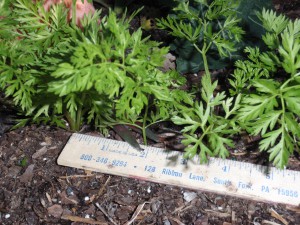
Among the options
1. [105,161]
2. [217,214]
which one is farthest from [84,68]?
[217,214]

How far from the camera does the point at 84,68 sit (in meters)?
1.20

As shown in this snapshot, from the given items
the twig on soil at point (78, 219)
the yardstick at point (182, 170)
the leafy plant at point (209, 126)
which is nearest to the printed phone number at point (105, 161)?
the yardstick at point (182, 170)

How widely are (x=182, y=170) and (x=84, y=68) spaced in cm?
78

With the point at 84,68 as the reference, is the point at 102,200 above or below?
below

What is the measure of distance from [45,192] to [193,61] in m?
1.17

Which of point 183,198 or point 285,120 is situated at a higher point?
point 285,120

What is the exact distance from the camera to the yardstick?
166cm

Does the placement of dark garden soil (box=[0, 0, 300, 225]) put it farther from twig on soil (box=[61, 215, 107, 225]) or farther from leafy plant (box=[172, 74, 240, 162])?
leafy plant (box=[172, 74, 240, 162])

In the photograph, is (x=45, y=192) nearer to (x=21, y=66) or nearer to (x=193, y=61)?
(x=21, y=66)

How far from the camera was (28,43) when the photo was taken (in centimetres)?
165

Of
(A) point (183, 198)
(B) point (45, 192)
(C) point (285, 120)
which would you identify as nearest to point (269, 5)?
(C) point (285, 120)

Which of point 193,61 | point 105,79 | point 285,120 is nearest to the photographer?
point 105,79

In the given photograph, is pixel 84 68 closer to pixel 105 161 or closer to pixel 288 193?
pixel 105 161

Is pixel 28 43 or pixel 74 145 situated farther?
pixel 74 145
